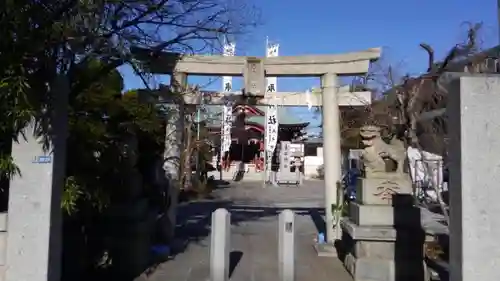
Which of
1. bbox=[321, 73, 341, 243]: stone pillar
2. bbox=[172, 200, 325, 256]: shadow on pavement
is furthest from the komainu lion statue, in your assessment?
bbox=[172, 200, 325, 256]: shadow on pavement

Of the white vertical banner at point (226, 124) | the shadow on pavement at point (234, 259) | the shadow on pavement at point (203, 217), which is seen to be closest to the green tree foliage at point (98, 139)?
the shadow on pavement at point (234, 259)

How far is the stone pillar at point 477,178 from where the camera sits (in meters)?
4.39

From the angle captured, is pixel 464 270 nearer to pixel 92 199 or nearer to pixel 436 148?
pixel 92 199

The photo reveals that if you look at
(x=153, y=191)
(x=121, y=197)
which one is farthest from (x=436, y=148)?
(x=121, y=197)

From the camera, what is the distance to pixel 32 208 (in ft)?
18.4

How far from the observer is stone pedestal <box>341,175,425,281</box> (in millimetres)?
7977

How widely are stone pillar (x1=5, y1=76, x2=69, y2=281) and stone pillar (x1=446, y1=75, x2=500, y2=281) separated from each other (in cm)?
393

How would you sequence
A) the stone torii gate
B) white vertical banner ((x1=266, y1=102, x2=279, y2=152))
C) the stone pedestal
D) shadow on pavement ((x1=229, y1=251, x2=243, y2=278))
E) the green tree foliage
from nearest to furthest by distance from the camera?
the green tree foliage → the stone pedestal → shadow on pavement ((x1=229, y1=251, x2=243, y2=278)) → the stone torii gate → white vertical banner ((x1=266, y1=102, x2=279, y2=152))

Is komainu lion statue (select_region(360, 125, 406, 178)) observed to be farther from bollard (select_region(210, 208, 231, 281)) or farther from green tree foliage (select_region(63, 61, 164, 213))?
green tree foliage (select_region(63, 61, 164, 213))

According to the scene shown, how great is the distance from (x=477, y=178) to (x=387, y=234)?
369 centimetres

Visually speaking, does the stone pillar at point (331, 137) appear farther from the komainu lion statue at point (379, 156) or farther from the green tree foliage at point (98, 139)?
the green tree foliage at point (98, 139)

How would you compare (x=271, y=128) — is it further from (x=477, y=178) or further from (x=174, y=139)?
(x=477, y=178)

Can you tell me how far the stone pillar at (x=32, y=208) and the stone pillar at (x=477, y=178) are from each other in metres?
3.93

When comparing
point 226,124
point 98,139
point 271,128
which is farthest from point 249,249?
point 226,124
